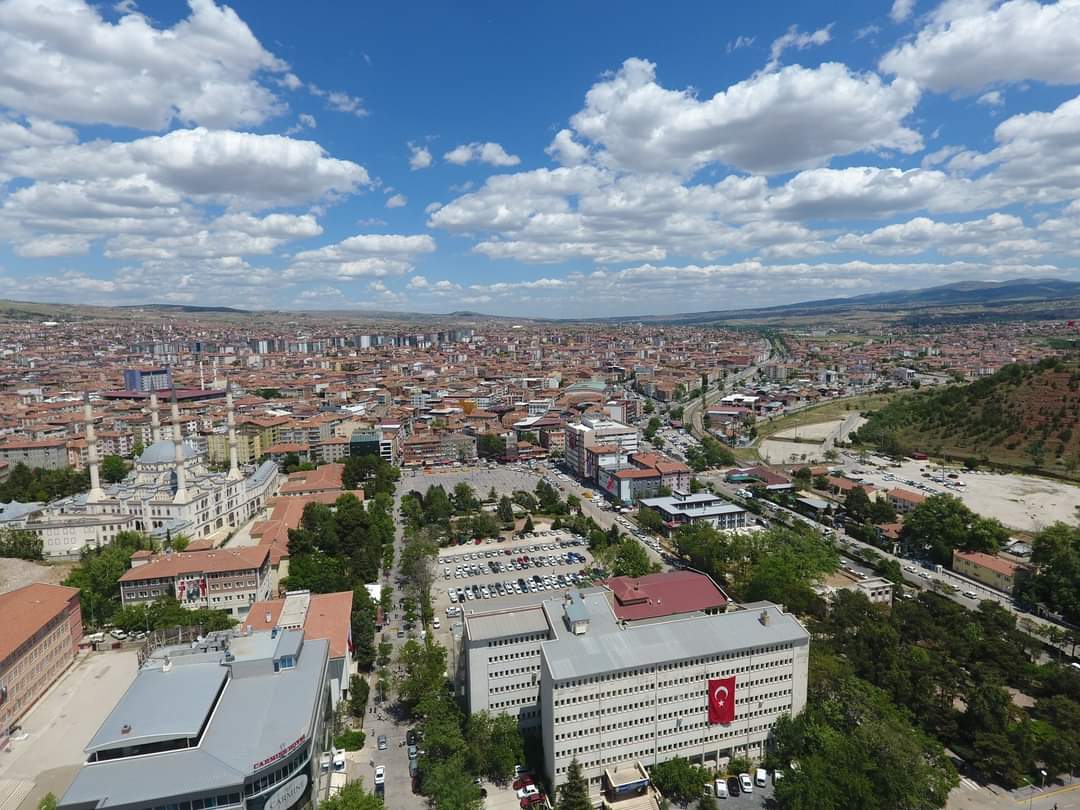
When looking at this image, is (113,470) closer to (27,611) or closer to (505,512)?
(27,611)

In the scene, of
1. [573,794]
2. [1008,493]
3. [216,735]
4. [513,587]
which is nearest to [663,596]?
[573,794]

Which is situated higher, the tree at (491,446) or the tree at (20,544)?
the tree at (20,544)

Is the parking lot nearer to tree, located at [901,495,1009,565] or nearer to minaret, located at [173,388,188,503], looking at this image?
minaret, located at [173,388,188,503]

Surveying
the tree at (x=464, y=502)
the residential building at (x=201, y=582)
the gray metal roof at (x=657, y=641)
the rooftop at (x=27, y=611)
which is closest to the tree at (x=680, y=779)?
the gray metal roof at (x=657, y=641)

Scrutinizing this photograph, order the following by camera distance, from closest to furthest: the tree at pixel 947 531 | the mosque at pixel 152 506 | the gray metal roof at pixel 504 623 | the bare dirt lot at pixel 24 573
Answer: the gray metal roof at pixel 504 623 < the bare dirt lot at pixel 24 573 < the tree at pixel 947 531 < the mosque at pixel 152 506

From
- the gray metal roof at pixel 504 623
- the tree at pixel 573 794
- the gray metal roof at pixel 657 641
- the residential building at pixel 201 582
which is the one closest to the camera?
the tree at pixel 573 794

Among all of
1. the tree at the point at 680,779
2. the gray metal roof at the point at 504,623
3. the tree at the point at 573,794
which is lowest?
the tree at the point at 680,779

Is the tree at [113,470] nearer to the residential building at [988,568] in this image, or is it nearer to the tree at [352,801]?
the tree at [352,801]
